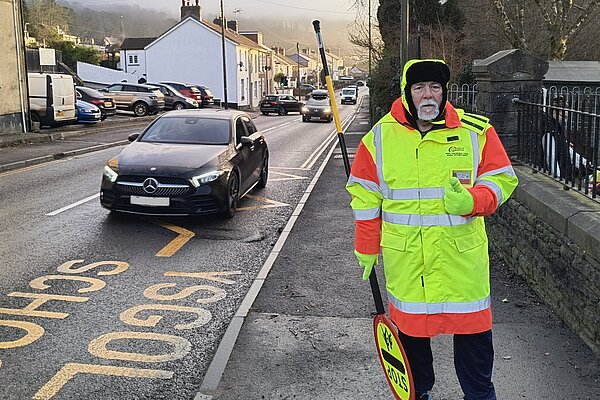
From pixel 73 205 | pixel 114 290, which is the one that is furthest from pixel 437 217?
pixel 73 205

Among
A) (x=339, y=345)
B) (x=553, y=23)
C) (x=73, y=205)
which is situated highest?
(x=553, y=23)

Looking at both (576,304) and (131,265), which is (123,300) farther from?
(576,304)

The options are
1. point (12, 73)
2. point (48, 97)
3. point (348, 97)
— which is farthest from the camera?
point (348, 97)

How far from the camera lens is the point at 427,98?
341 cm

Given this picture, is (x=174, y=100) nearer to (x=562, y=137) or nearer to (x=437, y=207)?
(x=562, y=137)

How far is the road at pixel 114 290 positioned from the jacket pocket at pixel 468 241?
2.02 meters

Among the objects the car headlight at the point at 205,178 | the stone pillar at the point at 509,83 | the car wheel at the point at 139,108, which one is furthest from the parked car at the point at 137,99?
the stone pillar at the point at 509,83

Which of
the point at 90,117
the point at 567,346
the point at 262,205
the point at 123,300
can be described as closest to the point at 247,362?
the point at 123,300

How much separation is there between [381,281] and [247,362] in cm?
237

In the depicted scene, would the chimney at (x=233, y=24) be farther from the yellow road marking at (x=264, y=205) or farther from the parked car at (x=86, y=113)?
the yellow road marking at (x=264, y=205)

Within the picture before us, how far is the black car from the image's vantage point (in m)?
9.09

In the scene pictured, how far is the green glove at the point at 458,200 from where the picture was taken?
324 cm

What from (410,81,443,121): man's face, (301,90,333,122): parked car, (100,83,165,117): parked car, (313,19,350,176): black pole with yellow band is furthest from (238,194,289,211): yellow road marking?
(301,90,333,122): parked car

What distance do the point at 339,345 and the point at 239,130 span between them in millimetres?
6968
